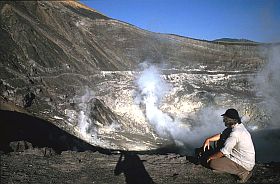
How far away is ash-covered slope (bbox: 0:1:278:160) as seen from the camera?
15.9 meters

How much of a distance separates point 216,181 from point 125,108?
43.5ft

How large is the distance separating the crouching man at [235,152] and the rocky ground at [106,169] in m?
0.19

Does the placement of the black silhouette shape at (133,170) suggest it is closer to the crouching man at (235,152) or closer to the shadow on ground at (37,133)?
the crouching man at (235,152)

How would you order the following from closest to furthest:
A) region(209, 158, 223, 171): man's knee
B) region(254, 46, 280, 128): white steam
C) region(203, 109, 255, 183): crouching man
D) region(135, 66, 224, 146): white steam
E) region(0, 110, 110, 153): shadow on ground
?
region(203, 109, 255, 183): crouching man
region(209, 158, 223, 171): man's knee
region(0, 110, 110, 153): shadow on ground
region(135, 66, 224, 146): white steam
region(254, 46, 280, 128): white steam

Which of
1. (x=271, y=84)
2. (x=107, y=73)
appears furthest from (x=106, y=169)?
(x=271, y=84)

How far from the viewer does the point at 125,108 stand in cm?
1852

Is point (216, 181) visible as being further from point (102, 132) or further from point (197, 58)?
point (197, 58)

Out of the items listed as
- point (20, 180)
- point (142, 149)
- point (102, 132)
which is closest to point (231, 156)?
point (20, 180)

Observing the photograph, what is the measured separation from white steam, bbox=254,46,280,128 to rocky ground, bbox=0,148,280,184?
1672 centimetres

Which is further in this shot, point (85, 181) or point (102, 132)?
point (102, 132)

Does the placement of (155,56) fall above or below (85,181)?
above

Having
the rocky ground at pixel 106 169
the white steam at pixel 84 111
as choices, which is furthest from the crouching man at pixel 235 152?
the white steam at pixel 84 111

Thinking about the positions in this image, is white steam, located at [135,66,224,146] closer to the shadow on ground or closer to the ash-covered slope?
the ash-covered slope

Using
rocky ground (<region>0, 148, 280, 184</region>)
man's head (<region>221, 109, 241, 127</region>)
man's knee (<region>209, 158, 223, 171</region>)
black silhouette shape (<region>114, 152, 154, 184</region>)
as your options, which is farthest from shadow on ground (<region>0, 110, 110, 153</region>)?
man's head (<region>221, 109, 241, 127</region>)
